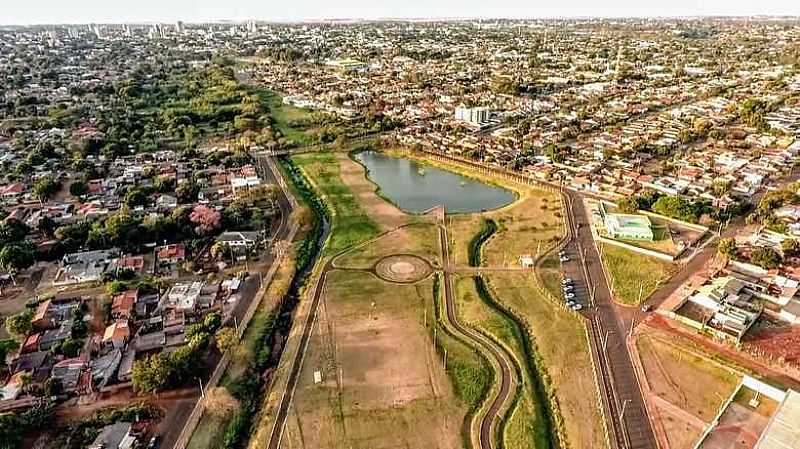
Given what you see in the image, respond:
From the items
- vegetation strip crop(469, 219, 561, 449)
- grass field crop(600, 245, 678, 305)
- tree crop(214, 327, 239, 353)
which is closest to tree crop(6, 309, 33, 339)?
tree crop(214, 327, 239, 353)

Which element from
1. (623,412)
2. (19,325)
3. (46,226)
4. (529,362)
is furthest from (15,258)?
(623,412)

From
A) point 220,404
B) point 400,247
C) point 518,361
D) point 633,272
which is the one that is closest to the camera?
point 220,404

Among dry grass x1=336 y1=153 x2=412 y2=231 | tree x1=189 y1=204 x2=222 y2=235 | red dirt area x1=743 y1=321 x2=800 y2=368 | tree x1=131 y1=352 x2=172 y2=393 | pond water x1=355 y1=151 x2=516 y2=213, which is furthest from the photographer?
pond water x1=355 y1=151 x2=516 y2=213

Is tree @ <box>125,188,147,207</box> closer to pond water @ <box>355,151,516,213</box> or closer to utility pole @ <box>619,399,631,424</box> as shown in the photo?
pond water @ <box>355,151,516,213</box>

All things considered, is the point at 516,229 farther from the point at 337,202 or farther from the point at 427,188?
the point at 337,202

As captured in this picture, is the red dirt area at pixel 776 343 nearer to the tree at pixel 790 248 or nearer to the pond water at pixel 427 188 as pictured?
the tree at pixel 790 248

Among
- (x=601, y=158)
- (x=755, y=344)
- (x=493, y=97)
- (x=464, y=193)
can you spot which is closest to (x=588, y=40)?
(x=493, y=97)
